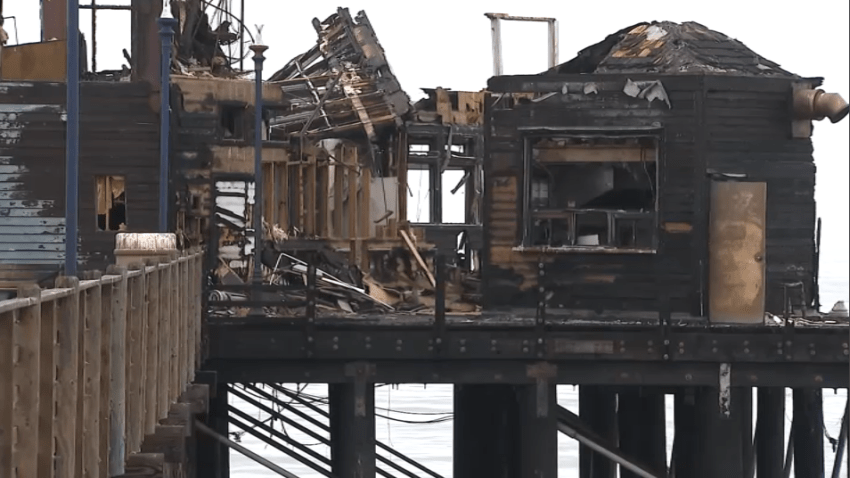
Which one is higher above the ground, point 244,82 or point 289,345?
point 244,82

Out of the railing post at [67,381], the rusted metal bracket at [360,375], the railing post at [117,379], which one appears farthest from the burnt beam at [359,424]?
the railing post at [67,381]

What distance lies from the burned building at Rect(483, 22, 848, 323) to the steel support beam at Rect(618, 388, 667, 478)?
197 cm

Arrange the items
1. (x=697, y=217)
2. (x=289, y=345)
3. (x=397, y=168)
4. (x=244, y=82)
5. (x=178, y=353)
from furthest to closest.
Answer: (x=397, y=168) < (x=244, y=82) < (x=697, y=217) < (x=289, y=345) < (x=178, y=353)

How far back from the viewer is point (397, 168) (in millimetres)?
34625

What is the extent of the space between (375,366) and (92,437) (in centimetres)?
1034

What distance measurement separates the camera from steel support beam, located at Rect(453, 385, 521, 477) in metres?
23.5

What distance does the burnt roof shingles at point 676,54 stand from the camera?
2320 centimetres

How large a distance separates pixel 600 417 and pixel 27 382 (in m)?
18.2

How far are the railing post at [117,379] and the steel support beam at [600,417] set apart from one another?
13947mm

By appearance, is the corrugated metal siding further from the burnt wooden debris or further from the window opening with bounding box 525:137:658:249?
the window opening with bounding box 525:137:658:249

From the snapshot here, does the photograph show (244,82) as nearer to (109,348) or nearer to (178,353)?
(178,353)

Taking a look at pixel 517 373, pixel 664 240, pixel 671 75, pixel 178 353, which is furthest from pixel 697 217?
pixel 178 353

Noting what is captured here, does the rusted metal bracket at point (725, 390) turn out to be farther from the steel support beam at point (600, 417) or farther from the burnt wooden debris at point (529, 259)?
the steel support beam at point (600, 417)

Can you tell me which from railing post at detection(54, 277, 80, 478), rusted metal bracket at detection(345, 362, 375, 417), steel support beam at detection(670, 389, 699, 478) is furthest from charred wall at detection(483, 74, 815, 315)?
railing post at detection(54, 277, 80, 478)
